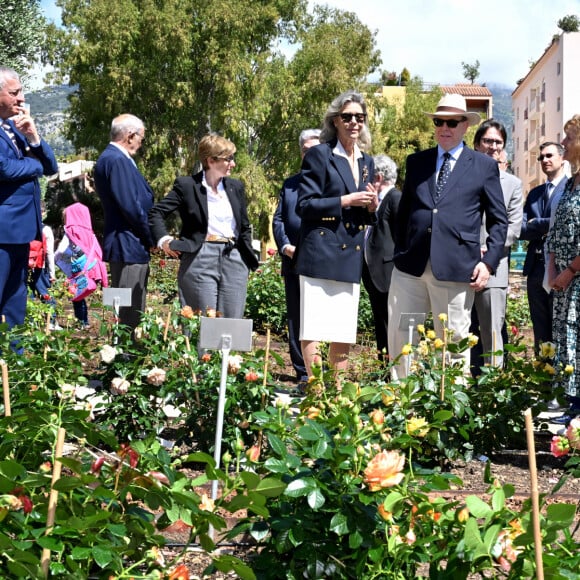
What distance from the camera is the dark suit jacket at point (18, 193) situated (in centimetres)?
487

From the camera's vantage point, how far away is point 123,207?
5.47 m

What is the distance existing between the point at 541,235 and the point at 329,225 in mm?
2143

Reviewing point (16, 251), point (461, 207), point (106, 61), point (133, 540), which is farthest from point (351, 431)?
point (106, 61)

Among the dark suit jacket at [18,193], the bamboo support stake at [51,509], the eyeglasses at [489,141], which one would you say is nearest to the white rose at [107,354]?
the dark suit jacket at [18,193]

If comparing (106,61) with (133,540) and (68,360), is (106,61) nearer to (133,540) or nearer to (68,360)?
(68,360)

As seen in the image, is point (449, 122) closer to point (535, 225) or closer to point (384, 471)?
point (535, 225)

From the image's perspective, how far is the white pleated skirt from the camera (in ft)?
16.4

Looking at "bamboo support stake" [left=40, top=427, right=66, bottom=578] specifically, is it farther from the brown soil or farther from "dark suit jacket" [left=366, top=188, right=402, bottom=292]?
"dark suit jacket" [left=366, top=188, right=402, bottom=292]

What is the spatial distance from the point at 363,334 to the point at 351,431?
24.8 ft

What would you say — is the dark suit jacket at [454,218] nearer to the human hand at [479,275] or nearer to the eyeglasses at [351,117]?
the human hand at [479,275]

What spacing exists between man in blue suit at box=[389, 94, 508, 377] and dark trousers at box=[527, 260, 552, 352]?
5.63 feet

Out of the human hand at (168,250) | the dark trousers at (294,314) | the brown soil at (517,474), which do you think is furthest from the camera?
the dark trousers at (294,314)

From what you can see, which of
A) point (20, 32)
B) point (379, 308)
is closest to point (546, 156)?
point (379, 308)

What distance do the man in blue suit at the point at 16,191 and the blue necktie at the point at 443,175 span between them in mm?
2176
